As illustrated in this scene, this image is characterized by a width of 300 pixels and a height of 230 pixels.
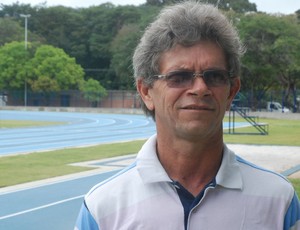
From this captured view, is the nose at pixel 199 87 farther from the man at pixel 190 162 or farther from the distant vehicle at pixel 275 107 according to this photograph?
the distant vehicle at pixel 275 107

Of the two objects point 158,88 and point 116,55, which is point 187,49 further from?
point 116,55

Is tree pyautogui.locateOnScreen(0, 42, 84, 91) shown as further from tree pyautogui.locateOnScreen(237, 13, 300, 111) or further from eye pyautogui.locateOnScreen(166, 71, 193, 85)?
eye pyautogui.locateOnScreen(166, 71, 193, 85)

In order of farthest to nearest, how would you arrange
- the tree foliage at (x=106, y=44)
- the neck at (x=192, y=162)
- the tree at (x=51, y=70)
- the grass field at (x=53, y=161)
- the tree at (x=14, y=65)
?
the tree at (x=14, y=65)
the tree at (x=51, y=70)
the tree foliage at (x=106, y=44)
the grass field at (x=53, y=161)
the neck at (x=192, y=162)

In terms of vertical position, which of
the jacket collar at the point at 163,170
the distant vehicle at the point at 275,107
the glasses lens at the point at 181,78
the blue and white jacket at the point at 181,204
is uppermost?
the glasses lens at the point at 181,78

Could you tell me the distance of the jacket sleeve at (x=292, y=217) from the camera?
2.41 m

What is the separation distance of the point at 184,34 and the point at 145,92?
0.33 metres

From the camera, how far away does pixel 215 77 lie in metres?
2.40

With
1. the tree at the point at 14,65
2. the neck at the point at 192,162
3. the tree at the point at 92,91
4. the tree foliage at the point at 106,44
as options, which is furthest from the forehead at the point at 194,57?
the tree at the point at 14,65

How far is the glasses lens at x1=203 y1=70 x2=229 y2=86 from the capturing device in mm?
2373

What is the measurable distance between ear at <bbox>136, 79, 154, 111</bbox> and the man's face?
0.08 metres

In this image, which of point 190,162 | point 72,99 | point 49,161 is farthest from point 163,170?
point 72,99

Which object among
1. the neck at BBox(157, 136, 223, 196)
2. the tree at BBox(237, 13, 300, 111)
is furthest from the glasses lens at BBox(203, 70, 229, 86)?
the tree at BBox(237, 13, 300, 111)

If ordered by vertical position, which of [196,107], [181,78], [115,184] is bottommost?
[115,184]

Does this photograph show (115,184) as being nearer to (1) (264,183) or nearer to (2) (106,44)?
(1) (264,183)
